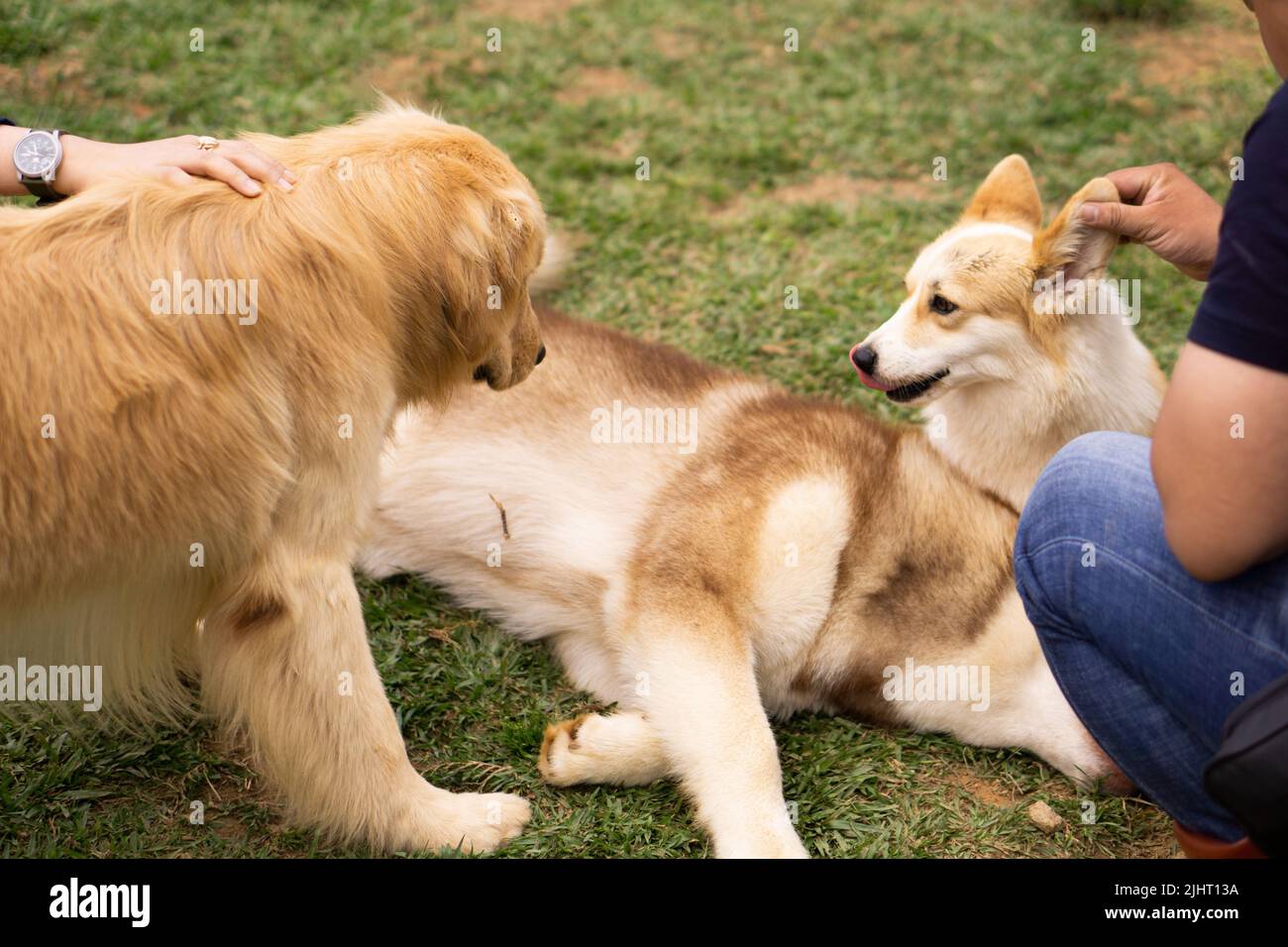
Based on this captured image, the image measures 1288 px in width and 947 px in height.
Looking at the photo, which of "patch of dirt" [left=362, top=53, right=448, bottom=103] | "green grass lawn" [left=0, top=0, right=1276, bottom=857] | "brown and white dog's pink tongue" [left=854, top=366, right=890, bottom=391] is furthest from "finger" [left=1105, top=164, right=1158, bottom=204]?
"patch of dirt" [left=362, top=53, right=448, bottom=103]

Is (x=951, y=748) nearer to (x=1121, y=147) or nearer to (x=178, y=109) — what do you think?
(x=1121, y=147)

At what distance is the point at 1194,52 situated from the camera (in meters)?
7.05

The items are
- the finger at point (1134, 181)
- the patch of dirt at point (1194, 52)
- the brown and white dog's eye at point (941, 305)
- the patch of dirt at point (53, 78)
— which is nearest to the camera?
the finger at point (1134, 181)

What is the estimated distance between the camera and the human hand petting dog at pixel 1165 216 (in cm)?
302

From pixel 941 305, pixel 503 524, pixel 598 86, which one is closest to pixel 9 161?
pixel 503 524

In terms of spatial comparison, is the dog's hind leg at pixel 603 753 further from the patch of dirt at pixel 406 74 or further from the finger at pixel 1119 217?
the patch of dirt at pixel 406 74

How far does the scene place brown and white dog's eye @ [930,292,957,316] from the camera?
3.57 metres

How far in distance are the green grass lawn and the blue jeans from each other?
1.71 ft

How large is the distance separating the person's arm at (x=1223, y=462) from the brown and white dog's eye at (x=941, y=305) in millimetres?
1595

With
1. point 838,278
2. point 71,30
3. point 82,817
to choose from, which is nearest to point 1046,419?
point 838,278

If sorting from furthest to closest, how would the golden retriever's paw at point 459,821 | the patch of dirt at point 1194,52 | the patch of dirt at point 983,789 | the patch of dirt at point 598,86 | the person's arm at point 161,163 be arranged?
1. the patch of dirt at point 1194,52
2. the patch of dirt at point 598,86
3. the patch of dirt at point 983,789
4. the golden retriever's paw at point 459,821
5. the person's arm at point 161,163

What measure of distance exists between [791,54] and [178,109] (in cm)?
342

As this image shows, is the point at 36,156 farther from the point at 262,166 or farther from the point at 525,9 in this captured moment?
the point at 525,9

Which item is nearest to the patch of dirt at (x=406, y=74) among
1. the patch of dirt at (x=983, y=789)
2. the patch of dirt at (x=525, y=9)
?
the patch of dirt at (x=525, y=9)
